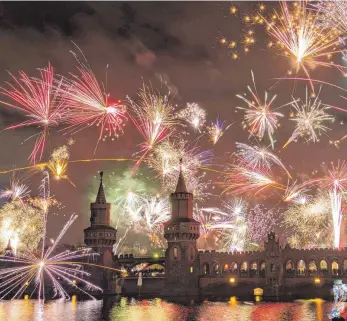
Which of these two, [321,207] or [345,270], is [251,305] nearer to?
[321,207]

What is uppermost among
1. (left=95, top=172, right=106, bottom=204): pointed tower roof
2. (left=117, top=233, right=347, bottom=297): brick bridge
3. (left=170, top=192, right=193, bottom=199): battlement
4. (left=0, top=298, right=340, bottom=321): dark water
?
(left=95, top=172, right=106, bottom=204): pointed tower roof

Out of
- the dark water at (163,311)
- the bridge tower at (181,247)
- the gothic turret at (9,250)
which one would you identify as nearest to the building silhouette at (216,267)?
the bridge tower at (181,247)

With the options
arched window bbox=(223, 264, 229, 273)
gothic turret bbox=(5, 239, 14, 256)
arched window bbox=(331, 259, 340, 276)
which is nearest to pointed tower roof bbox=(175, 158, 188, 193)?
arched window bbox=(223, 264, 229, 273)

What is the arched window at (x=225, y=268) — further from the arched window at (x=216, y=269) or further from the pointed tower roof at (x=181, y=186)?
the pointed tower roof at (x=181, y=186)

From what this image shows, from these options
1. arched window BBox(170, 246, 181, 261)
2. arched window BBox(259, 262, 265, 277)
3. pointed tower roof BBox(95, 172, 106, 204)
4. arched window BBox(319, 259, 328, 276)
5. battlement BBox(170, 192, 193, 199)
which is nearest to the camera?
arched window BBox(319, 259, 328, 276)

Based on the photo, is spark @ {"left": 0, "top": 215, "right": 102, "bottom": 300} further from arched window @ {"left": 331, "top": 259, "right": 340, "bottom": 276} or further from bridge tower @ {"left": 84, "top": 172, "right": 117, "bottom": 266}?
arched window @ {"left": 331, "top": 259, "right": 340, "bottom": 276}

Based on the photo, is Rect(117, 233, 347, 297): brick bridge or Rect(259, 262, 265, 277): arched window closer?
Rect(117, 233, 347, 297): brick bridge
